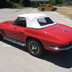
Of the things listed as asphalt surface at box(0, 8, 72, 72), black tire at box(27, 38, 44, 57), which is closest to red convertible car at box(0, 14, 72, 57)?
black tire at box(27, 38, 44, 57)

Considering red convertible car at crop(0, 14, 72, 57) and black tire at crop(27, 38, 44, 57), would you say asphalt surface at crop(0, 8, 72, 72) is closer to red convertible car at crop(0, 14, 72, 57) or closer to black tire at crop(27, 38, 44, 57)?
black tire at crop(27, 38, 44, 57)

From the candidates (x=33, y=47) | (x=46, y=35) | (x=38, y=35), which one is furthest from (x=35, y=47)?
(x=46, y=35)

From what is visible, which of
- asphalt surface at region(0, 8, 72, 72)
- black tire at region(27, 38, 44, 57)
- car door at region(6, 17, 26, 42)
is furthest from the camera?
car door at region(6, 17, 26, 42)

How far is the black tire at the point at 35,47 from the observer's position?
11.4ft

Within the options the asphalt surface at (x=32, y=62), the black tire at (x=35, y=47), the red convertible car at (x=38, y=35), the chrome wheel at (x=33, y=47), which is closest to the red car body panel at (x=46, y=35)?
the red convertible car at (x=38, y=35)

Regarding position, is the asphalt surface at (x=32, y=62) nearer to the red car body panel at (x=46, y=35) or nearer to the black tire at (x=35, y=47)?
the black tire at (x=35, y=47)

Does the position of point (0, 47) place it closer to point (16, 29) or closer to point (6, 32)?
point (6, 32)

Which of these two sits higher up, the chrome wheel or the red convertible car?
the red convertible car

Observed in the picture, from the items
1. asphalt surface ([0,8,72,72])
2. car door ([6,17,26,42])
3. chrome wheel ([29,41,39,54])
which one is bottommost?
asphalt surface ([0,8,72,72])

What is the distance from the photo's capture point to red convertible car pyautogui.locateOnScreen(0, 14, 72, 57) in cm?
315

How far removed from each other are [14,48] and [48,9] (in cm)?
2476

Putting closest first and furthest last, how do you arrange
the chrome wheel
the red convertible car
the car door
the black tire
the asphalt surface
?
1. the asphalt surface
2. the red convertible car
3. the black tire
4. the chrome wheel
5. the car door

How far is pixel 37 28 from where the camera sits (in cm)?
368

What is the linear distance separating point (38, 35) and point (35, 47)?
0.51 meters
